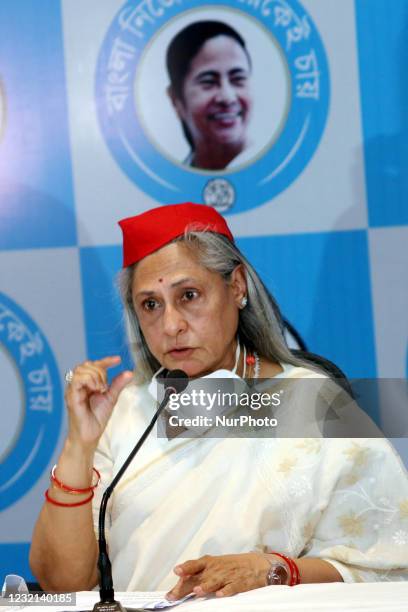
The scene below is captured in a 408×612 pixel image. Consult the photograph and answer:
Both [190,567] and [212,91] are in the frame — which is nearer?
[190,567]

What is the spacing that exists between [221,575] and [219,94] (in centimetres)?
158

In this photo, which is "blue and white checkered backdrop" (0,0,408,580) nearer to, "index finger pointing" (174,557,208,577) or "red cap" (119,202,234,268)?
"red cap" (119,202,234,268)

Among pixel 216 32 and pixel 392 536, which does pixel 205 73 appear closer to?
pixel 216 32

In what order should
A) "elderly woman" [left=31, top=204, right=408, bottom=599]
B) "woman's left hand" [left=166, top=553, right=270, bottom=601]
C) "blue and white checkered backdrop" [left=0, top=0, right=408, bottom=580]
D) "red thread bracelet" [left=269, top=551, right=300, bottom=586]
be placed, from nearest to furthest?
"woman's left hand" [left=166, top=553, right=270, bottom=601] → "red thread bracelet" [left=269, top=551, right=300, bottom=586] → "elderly woman" [left=31, top=204, right=408, bottom=599] → "blue and white checkered backdrop" [left=0, top=0, right=408, bottom=580]

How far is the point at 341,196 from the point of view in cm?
279

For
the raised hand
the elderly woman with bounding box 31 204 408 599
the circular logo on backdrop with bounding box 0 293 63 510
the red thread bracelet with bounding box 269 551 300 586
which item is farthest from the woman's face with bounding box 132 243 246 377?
the circular logo on backdrop with bounding box 0 293 63 510

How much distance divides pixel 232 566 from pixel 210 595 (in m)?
0.12

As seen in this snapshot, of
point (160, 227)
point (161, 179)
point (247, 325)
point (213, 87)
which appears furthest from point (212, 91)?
point (247, 325)

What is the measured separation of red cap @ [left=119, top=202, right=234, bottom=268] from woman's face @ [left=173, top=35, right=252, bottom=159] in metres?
0.52

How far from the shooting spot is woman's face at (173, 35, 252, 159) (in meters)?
2.80

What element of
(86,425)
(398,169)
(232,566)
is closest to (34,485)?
(86,425)

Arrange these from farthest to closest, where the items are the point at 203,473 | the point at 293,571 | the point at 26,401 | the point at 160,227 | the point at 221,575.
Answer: the point at 26,401, the point at 160,227, the point at 203,473, the point at 293,571, the point at 221,575

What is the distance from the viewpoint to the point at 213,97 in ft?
9.22

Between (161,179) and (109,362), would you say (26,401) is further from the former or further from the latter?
(109,362)
